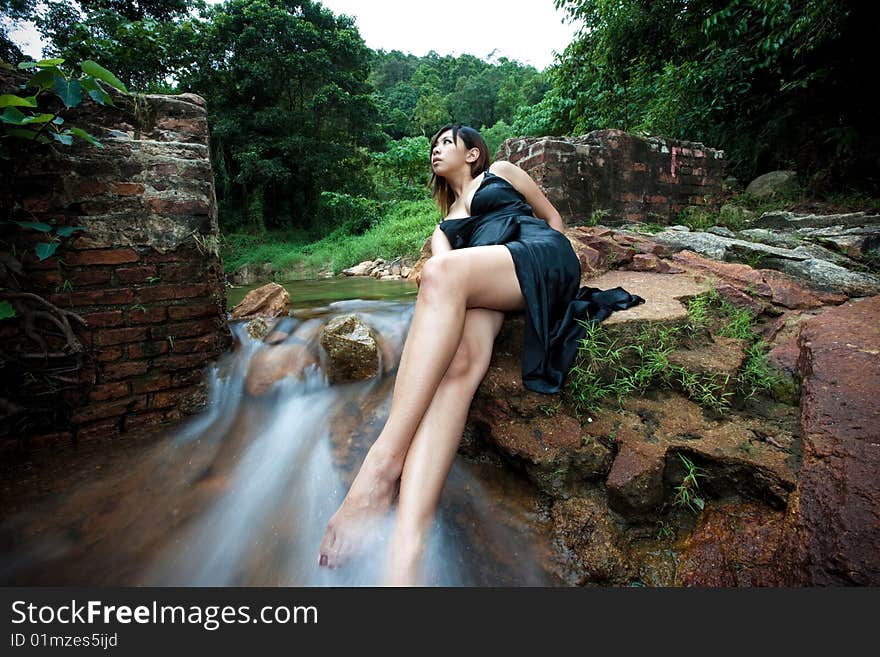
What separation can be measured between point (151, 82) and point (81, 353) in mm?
14403

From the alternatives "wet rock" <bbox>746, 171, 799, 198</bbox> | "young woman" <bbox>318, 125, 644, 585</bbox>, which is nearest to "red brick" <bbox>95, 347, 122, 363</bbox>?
"young woman" <bbox>318, 125, 644, 585</bbox>

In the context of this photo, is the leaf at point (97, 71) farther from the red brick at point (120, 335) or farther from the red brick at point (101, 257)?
the red brick at point (120, 335)

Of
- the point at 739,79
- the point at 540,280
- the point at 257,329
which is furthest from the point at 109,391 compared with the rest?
the point at 739,79

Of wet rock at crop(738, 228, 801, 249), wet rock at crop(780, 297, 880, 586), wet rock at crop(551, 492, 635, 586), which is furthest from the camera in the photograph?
wet rock at crop(738, 228, 801, 249)

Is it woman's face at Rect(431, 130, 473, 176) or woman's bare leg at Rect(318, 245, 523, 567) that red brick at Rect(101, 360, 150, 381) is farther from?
woman's face at Rect(431, 130, 473, 176)

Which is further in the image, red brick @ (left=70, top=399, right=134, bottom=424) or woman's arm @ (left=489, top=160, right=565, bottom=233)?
woman's arm @ (left=489, top=160, right=565, bottom=233)

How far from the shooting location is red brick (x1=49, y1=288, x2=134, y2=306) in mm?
1620

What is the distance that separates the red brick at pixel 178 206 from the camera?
174 centimetres

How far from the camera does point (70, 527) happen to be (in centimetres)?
124

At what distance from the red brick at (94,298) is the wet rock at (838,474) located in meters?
2.53

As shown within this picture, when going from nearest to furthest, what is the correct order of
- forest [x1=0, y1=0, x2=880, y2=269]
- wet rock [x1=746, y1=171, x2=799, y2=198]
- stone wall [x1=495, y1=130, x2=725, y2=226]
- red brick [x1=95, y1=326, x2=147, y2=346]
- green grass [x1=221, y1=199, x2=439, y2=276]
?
red brick [x1=95, y1=326, x2=147, y2=346], stone wall [x1=495, y1=130, x2=725, y2=226], forest [x1=0, y1=0, x2=880, y2=269], wet rock [x1=746, y1=171, x2=799, y2=198], green grass [x1=221, y1=199, x2=439, y2=276]

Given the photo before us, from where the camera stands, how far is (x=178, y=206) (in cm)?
178

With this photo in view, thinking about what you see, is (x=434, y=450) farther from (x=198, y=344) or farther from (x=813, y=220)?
(x=813, y=220)

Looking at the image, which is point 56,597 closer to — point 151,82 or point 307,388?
point 307,388
